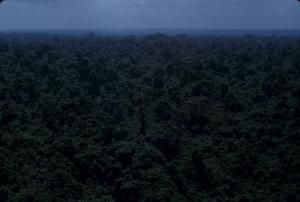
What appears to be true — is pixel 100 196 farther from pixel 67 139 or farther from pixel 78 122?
pixel 78 122

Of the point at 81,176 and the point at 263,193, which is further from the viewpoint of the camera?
the point at 81,176

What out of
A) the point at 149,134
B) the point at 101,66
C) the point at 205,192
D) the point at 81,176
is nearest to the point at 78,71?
the point at 101,66

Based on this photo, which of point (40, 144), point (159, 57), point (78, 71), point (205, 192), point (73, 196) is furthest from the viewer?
point (159, 57)

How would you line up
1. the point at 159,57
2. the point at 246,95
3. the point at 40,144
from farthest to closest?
the point at 159,57
the point at 246,95
the point at 40,144

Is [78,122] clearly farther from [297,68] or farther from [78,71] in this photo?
[297,68]

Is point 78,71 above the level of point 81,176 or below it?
above

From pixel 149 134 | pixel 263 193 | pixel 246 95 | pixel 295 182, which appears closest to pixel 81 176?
pixel 149 134
